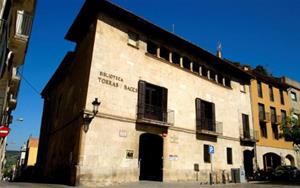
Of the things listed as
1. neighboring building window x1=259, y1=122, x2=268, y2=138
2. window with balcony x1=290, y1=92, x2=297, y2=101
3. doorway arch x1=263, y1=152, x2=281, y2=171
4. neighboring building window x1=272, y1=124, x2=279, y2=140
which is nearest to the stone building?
neighboring building window x1=259, y1=122, x2=268, y2=138

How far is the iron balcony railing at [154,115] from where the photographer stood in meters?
16.5

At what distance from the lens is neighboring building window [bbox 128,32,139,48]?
17820 millimetres

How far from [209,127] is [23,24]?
14.7 m

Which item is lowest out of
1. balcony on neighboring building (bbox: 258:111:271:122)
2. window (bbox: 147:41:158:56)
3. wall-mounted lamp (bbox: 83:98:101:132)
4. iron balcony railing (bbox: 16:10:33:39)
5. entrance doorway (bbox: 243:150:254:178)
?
entrance doorway (bbox: 243:150:254:178)

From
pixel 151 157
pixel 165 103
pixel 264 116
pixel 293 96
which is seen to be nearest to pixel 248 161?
pixel 264 116

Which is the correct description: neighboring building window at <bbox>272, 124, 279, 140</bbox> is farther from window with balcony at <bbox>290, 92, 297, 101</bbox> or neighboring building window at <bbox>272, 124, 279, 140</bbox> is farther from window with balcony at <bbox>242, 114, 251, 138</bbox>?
window with balcony at <bbox>290, 92, 297, 101</bbox>

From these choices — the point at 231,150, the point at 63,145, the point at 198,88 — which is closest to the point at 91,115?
the point at 63,145

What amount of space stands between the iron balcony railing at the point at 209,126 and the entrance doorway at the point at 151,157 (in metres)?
3.56

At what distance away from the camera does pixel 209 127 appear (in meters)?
20.7

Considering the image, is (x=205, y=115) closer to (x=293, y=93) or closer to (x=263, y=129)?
(x=263, y=129)

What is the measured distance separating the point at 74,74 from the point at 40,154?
1311cm

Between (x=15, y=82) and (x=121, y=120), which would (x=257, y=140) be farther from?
(x=15, y=82)

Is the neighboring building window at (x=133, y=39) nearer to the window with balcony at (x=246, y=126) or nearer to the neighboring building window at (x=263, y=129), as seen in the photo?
the window with balcony at (x=246, y=126)

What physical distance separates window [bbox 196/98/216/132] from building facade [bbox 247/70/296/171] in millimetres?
7100
